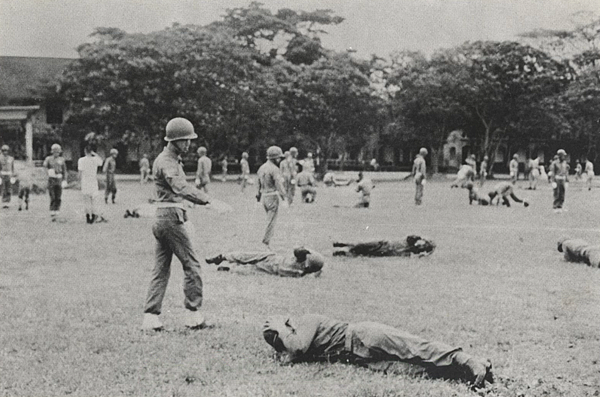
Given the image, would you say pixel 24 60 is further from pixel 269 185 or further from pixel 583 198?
pixel 269 185

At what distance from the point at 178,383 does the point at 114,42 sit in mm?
35528

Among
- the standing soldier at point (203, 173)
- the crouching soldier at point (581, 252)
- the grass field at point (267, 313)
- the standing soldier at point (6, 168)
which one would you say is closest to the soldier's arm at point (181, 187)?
the grass field at point (267, 313)

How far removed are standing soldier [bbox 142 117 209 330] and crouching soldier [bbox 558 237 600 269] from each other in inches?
242

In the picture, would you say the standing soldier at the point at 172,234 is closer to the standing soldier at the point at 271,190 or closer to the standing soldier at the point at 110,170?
the standing soldier at the point at 271,190

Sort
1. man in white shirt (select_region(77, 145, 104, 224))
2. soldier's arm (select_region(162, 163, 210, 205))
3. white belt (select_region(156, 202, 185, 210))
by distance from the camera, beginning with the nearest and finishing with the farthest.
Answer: soldier's arm (select_region(162, 163, 210, 205)), white belt (select_region(156, 202, 185, 210)), man in white shirt (select_region(77, 145, 104, 224))

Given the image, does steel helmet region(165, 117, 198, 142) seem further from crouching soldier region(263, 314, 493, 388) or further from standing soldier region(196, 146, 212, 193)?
standing soldier region(196, 146, 212, 193)

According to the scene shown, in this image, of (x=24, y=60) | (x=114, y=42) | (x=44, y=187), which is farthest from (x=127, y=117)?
(x=24, y=60)

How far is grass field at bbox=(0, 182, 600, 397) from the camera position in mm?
4750

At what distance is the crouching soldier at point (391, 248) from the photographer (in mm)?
10609

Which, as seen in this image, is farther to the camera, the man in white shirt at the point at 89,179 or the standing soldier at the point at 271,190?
the man in white shirt at the point at 89,179

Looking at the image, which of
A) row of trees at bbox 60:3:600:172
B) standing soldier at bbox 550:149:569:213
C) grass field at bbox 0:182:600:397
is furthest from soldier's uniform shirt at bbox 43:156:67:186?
row of trees at bbox 60:3:600:172

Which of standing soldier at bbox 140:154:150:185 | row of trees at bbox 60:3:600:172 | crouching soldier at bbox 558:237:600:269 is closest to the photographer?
crouching soldier at bbox 558:237:600:269

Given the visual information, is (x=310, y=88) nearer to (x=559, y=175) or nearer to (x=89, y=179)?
(x=559, y=175)

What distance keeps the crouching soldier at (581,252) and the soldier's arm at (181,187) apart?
20.5 feet
